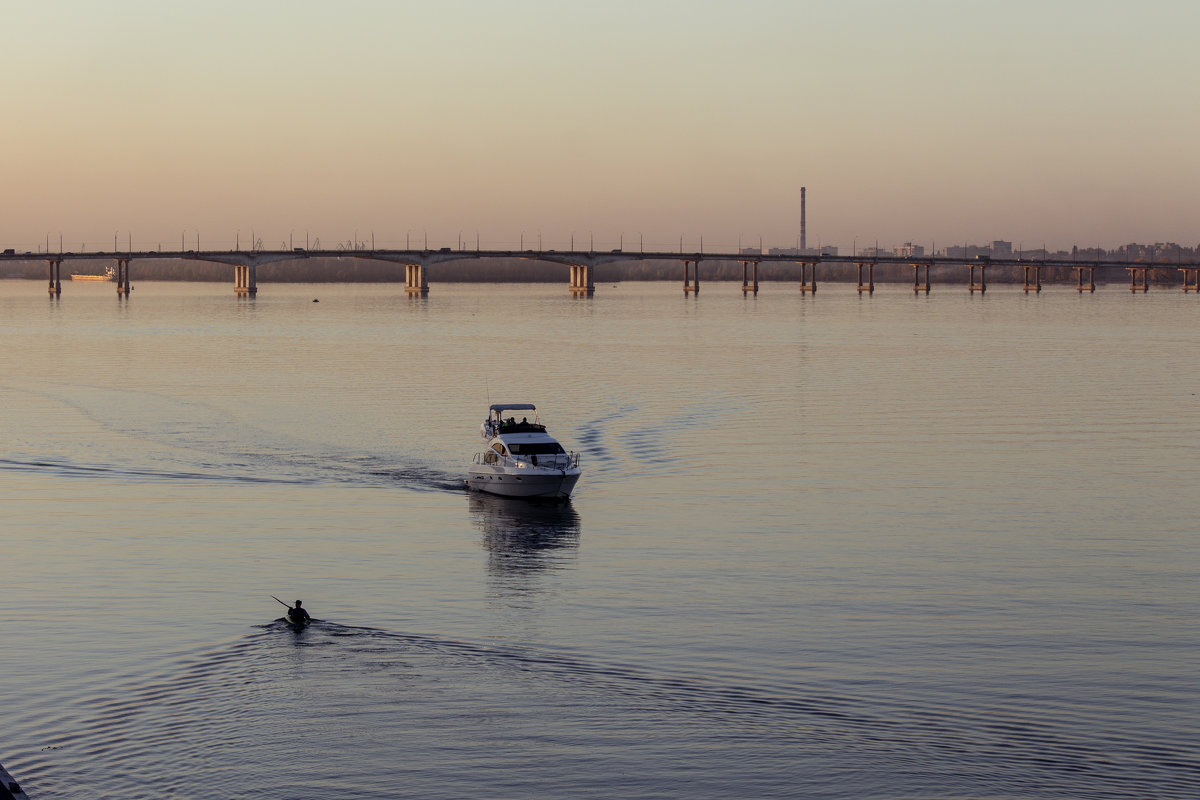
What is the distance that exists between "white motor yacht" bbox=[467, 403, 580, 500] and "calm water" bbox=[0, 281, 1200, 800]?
109 centimetres

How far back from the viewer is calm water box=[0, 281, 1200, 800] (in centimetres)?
2505

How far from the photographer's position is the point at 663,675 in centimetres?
2994

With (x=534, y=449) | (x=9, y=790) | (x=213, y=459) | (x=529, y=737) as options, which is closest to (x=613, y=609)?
(x=529, y=737)

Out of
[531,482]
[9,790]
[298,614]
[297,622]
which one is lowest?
[297,622]

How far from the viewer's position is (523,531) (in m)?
48.8

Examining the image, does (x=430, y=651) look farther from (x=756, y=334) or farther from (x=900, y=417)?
(x=756, y=334)

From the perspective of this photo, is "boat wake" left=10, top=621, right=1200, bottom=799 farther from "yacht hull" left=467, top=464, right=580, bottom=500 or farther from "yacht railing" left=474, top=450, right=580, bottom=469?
"yacht railing" left=474, top=450, right=580, bottom=469

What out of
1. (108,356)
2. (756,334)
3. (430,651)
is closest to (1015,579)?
(430,651)

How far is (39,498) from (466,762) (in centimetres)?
3561

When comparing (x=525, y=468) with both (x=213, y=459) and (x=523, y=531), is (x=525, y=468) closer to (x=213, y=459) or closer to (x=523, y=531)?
(x=523, y=531)

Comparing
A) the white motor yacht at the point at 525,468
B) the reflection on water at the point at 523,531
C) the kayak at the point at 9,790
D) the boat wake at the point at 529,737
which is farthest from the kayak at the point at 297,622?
the white motor yacht at the point at 525,468

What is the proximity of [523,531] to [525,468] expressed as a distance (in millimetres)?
5626

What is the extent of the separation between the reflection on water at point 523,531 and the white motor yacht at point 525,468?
0.48 metres

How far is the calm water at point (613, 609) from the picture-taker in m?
25.0
